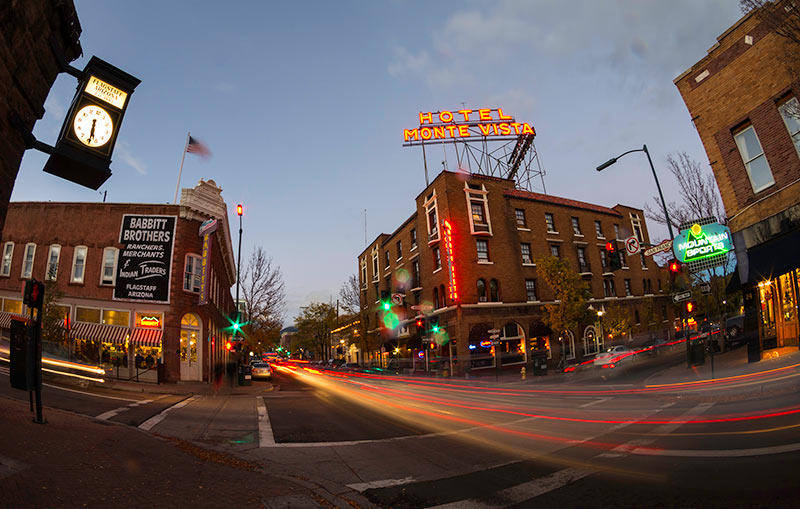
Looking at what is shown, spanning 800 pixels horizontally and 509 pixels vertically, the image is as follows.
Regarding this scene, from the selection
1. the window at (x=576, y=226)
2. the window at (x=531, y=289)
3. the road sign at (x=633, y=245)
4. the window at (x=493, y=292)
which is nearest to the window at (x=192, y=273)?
the window at (x=493, y=292)

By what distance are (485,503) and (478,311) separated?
2952 cm

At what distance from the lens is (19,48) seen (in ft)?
17.7

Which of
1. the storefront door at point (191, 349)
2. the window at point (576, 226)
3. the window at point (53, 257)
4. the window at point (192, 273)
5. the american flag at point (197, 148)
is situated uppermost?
the american flag at point (197, 148)

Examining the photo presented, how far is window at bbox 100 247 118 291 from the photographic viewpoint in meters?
23.6

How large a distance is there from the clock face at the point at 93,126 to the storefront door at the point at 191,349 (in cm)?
2144

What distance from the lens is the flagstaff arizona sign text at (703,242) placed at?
13.0 meters

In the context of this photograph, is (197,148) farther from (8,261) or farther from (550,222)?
(550,222)

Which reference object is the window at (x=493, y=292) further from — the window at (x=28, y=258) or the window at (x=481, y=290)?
the window at (x=28, y=258)

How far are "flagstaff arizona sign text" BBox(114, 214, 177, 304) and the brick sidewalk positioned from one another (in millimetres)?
18215

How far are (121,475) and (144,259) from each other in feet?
74.5

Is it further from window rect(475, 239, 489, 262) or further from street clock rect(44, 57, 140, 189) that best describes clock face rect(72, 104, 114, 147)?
window rect(475, 239, 489, 262)

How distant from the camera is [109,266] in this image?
2377 cm

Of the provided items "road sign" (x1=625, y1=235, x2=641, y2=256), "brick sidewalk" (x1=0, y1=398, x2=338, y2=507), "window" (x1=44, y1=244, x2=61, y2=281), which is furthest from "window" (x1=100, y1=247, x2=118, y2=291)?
"road sign" (x1=625, y1=235, x2=641, y2=256)

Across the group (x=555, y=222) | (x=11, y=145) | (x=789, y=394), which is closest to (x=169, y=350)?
(x=11, y=145)
